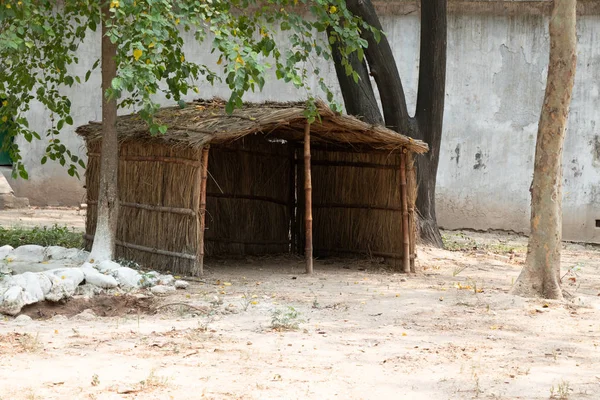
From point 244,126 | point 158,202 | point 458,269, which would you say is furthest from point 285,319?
point 458,269

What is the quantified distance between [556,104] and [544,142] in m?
0.34

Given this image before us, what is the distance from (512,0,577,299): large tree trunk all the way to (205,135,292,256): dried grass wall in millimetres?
3980

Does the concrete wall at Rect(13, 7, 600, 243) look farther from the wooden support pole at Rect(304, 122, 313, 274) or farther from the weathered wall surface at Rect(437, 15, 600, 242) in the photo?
the wooden support pole at Rect(304, 122, 313, 274)

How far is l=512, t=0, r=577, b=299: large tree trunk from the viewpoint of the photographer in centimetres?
740

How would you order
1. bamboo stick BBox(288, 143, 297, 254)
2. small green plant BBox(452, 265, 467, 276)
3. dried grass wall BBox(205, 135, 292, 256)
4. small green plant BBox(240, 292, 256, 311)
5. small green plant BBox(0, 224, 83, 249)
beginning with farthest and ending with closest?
bamboo stick BBox(288, 143, 297, 254)
small green plant BBox(0, 224, 83, 249)
dried grass wall BBox(205, 135, 292, 256)
small green plant BBox(452, 265, 467, 276)
small green plant BBox(240, 292, 256, 311)

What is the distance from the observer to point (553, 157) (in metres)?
7.39

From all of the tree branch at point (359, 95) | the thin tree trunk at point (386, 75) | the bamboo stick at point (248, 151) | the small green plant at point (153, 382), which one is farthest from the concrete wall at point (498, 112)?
the small green plant at point (153, 382)

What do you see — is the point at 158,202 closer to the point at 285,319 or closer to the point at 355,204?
the point at 355,204

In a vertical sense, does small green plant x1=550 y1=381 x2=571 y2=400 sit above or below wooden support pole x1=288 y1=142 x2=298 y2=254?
below

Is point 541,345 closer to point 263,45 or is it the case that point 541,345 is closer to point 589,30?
point 263,45

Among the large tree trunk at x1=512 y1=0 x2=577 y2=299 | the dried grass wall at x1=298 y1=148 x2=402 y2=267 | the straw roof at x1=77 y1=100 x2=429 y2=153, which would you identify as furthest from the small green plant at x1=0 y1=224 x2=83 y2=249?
the large tree trunk at x1=512 y1=0 x2=577 y2=299

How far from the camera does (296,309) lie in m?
7.05

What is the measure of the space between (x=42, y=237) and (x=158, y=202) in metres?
2.63

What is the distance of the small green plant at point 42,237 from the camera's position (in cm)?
1056
